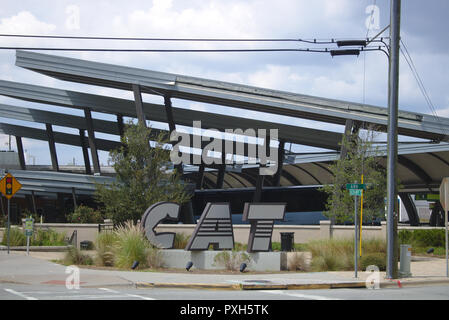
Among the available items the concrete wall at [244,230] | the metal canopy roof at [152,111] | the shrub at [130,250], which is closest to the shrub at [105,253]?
the shrub at [130,250]

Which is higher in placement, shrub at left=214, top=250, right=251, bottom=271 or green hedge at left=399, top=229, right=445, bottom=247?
green hedge at left=399, top=229, right=445, bottom=247

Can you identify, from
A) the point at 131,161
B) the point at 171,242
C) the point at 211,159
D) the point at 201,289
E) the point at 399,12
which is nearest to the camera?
the point at 201,289

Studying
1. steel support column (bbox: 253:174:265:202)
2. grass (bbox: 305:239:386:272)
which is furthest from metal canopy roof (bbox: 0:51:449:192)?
grass (bbox: 305:239:386:272)

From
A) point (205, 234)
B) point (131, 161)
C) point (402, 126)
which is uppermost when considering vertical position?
point (402, 126)

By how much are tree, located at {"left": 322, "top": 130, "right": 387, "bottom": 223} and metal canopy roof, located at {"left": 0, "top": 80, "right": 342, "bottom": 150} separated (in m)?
11.6

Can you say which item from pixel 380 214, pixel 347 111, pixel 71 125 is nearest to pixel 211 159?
pixel 71 125

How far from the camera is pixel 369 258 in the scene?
65.3 feet

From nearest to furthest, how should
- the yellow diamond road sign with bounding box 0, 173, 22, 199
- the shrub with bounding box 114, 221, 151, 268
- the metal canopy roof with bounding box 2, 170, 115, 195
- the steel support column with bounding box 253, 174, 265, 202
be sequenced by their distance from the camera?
the shrub with bounding box 114, 221, 151, 268 → the yellow diamond road sign with bounding box 0, 173, 22, 199 → the metal canopy roof with bounding box 2, 170, 115, 195 → the steel support column with bounding box 253, 174, 265, 202

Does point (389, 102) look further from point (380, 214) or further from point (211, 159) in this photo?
point (211, 159)

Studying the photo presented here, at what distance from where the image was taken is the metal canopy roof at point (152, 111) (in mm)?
42750

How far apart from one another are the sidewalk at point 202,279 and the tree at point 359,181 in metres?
11.2

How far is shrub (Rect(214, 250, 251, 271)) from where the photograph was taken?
19.8 meters

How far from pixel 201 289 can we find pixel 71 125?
126 feet

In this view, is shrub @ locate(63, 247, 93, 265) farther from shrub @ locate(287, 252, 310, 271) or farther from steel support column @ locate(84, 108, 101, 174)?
steel support column @ locate(84, 108, 101, 174)
